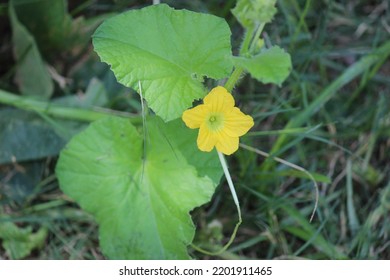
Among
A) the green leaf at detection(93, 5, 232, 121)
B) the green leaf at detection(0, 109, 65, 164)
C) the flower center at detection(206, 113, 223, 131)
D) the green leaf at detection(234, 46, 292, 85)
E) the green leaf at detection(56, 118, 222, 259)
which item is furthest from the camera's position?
the green leaf at detection(0, 109, 65, 164)

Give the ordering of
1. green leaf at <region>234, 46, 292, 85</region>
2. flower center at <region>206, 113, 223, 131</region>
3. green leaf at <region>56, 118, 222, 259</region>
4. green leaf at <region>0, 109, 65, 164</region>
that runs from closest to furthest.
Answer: green leaf at <region>234, 46, 292, 85</region> < flower center at <region>206, 113, 223, 131</region> < green leaf at <region>56, 118, 222, 259</region> < green leaf at <region>0, 109, 65, 164</region>

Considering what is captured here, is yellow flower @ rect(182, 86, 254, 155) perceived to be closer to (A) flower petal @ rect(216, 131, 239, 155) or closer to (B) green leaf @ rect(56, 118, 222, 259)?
(A) flower petal @ rect(216, 131, 239, 155)

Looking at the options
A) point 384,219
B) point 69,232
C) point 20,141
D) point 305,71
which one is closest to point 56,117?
point 20,141

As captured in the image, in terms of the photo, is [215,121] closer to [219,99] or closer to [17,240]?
[219,99]

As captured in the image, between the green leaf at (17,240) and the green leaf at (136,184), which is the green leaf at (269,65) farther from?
the green leaf at (17,240)

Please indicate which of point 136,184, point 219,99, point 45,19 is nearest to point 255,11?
point 219,99

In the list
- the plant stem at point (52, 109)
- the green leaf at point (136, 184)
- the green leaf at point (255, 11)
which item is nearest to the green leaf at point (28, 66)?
the plant stem at point (52, 109)

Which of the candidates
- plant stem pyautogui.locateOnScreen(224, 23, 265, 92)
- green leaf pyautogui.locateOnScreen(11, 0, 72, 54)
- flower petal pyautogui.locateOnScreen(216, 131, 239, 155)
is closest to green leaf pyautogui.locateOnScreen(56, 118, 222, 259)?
flower petal pyautogui.locateOnScreen(216, 131, 239, 155)

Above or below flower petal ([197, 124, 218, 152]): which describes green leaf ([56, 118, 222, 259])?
below
